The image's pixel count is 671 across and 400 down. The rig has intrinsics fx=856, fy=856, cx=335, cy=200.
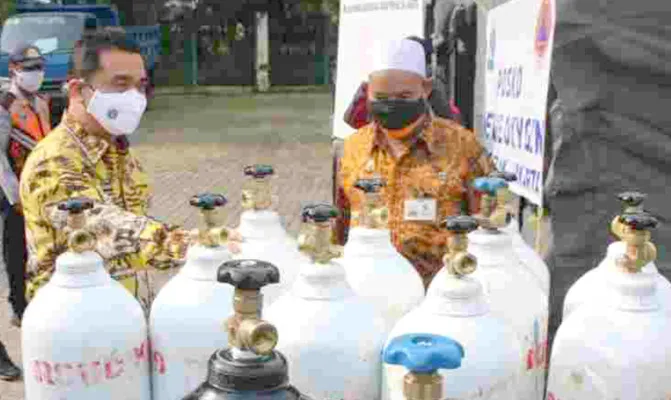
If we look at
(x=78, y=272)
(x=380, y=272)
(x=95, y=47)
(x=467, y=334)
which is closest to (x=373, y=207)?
(x=380, y=272)

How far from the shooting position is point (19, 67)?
525 centimetres

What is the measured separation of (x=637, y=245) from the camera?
137cm

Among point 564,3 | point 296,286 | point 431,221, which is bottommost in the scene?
point 431,221

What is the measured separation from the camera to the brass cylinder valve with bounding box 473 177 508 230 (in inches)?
62.5

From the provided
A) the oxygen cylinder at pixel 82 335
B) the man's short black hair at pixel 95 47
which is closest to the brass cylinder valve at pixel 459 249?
the oxygen cylinder at pixel 82 335

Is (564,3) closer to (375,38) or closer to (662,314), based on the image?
(662,314)

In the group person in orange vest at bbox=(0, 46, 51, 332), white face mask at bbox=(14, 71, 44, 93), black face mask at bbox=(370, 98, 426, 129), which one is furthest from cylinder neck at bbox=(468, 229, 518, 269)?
white face mask at bbox=(14, 71, 44, 93)

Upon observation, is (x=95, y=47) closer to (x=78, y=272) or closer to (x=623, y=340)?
(x=78, y=272)

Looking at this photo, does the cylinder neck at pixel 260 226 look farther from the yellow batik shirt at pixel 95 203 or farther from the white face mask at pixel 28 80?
the white face mask at pixel 28 80

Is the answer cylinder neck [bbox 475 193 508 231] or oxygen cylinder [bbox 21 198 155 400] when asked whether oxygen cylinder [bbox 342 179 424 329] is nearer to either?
cylinder neck [bbox 475 193 508 231]

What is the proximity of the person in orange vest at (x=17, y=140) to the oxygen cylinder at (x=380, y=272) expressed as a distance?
11.9 ft

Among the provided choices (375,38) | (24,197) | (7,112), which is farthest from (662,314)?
(7,112)

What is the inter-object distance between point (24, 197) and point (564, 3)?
5.08ft

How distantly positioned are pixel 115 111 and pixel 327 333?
1.21 m
